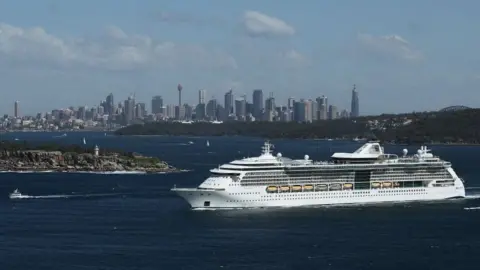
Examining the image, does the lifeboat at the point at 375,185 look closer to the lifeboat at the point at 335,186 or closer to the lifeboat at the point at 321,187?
the lifeboat at the point at 335,186

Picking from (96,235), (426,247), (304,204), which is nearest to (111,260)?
(96,235)

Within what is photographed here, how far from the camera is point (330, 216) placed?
36.7 m

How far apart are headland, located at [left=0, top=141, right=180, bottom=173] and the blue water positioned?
2006cm

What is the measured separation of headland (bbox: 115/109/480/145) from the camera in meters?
125

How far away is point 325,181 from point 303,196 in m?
1.35

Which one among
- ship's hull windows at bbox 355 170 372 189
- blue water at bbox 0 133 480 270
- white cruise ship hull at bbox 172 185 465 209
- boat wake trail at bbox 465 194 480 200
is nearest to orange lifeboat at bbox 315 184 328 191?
white cruise ship hull at bbox 172 185 465 209

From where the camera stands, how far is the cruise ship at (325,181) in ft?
125

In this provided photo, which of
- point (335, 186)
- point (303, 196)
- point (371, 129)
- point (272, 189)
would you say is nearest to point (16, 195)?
point (272, 189)

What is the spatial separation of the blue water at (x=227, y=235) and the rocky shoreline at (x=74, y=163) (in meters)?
20.0

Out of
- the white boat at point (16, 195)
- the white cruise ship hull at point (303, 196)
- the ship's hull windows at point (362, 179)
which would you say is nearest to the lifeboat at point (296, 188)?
the white cruise ship hull at point (303, 196)

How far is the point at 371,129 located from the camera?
142 metres

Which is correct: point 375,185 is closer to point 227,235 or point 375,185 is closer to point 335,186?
point 335,186

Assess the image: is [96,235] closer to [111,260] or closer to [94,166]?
[111,260]

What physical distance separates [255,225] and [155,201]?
9914 millimetres
